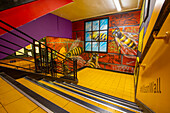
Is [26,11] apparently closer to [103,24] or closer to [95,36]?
[95,36]

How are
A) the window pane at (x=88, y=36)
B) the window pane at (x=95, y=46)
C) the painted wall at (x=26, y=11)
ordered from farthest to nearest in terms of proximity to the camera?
the window pane at (x=88, y=36), the window pane at (x=95, y=46), the painted wall at (x=26, y=11)

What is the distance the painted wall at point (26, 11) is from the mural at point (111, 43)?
1.98m

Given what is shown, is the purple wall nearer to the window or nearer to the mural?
the mural

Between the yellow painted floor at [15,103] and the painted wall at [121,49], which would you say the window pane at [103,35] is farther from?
the yellow painted floor at [15,103]

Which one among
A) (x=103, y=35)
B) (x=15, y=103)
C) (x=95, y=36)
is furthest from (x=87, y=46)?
(x=15, y=103)

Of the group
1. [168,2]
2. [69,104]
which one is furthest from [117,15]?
[69,104]

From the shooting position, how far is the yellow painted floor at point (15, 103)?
0.81 m

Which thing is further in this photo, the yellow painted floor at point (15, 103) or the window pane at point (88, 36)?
the window pane at point (88, 36)

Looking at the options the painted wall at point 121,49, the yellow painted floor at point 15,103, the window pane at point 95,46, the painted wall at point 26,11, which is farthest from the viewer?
the window pane at point 95,46

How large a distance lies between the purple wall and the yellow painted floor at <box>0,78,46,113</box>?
10.3 ft

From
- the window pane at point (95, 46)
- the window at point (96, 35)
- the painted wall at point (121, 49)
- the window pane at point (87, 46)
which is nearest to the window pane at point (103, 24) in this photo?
the window at point (96, 35)

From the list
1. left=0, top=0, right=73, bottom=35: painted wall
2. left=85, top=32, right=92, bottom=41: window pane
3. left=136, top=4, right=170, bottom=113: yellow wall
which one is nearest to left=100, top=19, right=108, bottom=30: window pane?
left=85, top=32, right=92, bottom=41: window pane

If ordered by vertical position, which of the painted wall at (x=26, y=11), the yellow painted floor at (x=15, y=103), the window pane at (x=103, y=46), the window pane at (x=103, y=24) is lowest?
the yellow painted floor at (x=15, y=103)

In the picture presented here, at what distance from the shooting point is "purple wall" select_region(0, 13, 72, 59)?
3334 mm
